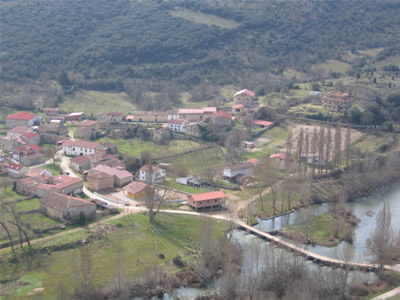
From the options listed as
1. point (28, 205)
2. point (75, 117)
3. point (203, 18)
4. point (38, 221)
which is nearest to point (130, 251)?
point (38, 221)

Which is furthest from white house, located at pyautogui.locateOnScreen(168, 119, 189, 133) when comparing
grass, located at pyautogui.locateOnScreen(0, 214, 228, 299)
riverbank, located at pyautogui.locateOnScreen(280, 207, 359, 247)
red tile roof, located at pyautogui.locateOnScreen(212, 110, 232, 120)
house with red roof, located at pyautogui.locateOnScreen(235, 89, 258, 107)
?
riverbank, located at pyautogui.locateOnScreen(280, 207, 359, 247)

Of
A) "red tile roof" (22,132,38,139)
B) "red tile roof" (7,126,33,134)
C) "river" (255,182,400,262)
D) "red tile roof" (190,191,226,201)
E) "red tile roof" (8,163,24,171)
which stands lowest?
"river" (255,182,400,262)

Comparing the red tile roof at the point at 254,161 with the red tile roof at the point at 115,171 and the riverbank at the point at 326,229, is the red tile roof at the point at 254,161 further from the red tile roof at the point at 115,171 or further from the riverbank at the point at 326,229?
the red tile roof at the point at 115,171

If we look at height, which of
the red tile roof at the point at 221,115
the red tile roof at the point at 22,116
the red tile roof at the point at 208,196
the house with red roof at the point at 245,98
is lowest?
the red tile roof at the point at 208,196

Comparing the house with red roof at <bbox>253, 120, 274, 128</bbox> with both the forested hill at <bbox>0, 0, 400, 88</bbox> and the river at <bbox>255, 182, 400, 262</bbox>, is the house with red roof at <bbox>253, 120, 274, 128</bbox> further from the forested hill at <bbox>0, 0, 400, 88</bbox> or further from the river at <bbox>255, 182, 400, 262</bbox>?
the forested hill at <bbox>0, 0, 400, 88</bbox>

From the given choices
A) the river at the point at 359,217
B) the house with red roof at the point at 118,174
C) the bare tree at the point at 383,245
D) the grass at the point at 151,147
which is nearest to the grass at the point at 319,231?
the river at the point at 359,217

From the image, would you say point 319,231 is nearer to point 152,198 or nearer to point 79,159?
point 152,198
